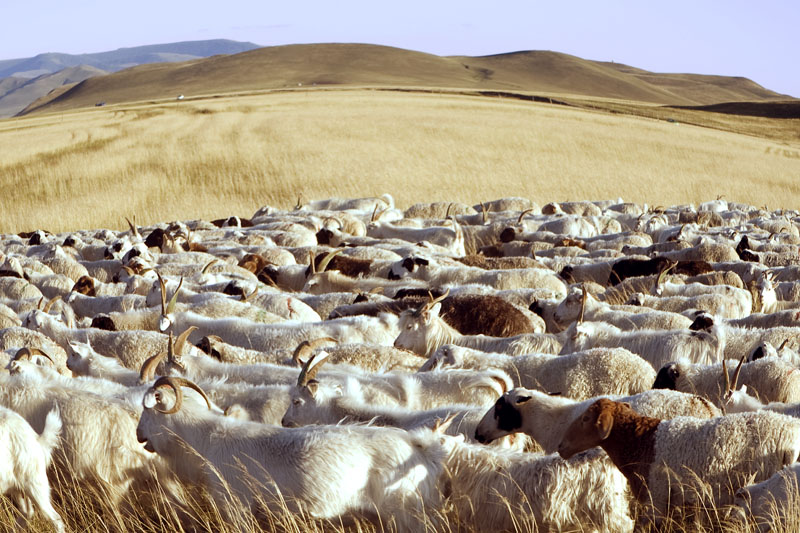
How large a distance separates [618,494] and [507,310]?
4.84 metres

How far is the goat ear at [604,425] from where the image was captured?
483 centimetres

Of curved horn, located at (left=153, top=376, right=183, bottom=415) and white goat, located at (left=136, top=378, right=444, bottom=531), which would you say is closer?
white goat, located at (left=136, top=378, right=444, bottom=531)

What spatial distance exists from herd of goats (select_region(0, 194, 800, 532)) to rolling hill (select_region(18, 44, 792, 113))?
260 feet

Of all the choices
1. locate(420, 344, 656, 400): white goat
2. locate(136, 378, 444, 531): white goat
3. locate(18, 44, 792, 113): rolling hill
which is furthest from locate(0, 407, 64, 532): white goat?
locate(18, 44, 792, 113): rolling hill

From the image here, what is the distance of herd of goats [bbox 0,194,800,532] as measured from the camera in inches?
184

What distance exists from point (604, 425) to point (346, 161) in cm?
2592

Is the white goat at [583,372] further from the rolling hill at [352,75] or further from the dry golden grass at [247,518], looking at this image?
the rolling hill at [352,75]

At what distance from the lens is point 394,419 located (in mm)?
5566

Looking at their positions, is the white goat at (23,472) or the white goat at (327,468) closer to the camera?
the white goat at (327,468)

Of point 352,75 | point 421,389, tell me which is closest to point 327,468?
point 421,389

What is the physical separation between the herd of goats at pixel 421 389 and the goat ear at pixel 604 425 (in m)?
0.02

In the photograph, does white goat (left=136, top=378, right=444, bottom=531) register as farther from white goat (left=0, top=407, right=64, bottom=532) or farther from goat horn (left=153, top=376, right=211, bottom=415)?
white goat (left=0, top=407, right=64, bottom=532)

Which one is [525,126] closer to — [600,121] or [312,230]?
[600,121]

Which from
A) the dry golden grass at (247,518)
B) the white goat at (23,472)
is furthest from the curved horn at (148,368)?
the white goat at (23,472)
